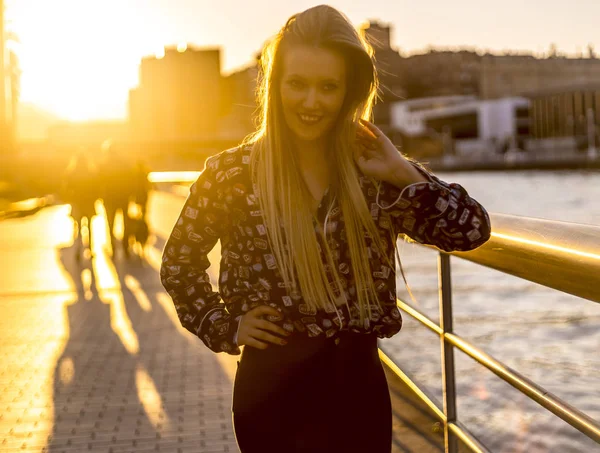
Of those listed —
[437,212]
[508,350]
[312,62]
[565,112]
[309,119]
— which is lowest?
[508,350]

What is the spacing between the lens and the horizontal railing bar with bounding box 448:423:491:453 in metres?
2.82

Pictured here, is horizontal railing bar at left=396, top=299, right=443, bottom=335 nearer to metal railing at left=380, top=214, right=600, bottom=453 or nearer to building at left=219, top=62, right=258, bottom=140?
metal railing at left=380, top=214, right=600, bottom=453

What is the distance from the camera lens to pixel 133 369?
6066 mm

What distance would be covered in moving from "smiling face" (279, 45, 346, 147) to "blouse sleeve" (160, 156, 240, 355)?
21cm

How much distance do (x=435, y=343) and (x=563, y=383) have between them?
1.20 metres

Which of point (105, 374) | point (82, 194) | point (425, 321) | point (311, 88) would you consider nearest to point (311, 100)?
point (311, 88)

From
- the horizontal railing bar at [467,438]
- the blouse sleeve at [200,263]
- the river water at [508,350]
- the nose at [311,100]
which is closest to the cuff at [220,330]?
the blouse sleeve at [200,263]

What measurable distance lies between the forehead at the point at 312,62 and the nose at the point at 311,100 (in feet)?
0.09

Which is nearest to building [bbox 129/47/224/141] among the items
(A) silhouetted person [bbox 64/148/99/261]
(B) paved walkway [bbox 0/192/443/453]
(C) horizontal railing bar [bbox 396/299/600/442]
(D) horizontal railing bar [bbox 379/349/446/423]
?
(A) silhouetted person [bbox 64/148/99/261]

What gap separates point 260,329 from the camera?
2.07 meters

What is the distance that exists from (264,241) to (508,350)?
894 cm

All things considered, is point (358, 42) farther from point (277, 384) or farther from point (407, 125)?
point (407, 125)

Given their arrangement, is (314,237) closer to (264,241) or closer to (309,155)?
(264,241)

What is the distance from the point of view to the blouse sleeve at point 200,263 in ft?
7.02
